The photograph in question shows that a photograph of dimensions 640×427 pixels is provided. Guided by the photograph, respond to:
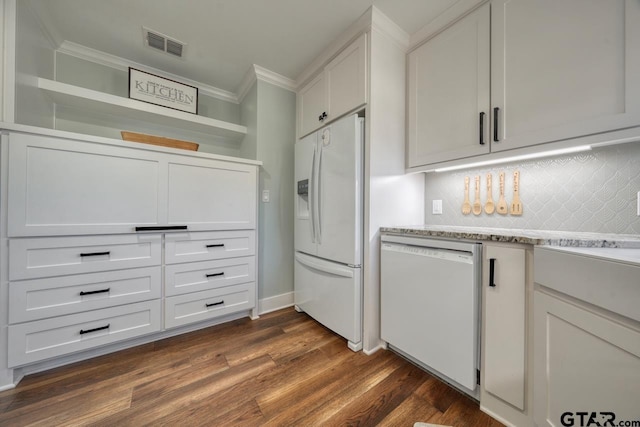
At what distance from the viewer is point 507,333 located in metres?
1.08

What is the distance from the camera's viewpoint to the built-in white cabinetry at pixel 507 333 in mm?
1023

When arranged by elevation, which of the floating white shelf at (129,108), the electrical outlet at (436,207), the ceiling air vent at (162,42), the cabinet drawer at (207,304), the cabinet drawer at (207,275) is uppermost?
the ceiling air vent at (162,42)

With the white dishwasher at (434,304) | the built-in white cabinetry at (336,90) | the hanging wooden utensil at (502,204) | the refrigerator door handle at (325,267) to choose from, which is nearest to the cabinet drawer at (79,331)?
the refrigerator door handle at (325,267)

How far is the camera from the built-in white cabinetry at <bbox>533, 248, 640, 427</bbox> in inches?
25.6

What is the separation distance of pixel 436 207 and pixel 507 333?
41.8 inches

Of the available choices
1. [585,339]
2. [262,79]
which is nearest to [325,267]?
[585,339]

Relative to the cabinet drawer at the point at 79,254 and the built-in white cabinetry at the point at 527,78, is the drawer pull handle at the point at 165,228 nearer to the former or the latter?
the cabinet drawer at the point at 79,254

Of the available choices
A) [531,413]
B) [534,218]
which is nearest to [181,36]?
[534,218]

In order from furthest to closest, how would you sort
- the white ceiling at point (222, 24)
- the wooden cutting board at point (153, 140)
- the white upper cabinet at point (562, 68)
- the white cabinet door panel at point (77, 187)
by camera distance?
the wooden cutting board at point (153, 140) → the white ceiling at point (222, 24) → the white cabinet door panel at point (77, 187) → the white upper cabinet at point (562, 68)

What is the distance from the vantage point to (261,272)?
2.39 m

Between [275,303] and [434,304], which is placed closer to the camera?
[434,304]

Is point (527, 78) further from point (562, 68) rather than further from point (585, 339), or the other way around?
point (585, 339)

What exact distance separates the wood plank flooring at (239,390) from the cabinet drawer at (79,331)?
0.15 m

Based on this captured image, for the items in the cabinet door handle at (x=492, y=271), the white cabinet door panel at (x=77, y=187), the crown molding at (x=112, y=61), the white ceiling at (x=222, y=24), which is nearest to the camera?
the cabinet door handle at (x=492, y=271)
